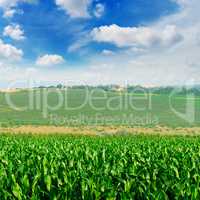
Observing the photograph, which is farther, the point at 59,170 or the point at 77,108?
the point at 77,108

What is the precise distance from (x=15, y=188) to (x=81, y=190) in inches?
49.9

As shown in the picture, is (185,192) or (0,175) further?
(0,175)

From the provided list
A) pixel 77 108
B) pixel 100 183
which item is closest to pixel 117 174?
pixel 100 183

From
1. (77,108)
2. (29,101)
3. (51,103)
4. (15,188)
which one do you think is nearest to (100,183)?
(15,188)

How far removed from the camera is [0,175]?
9.25 meters

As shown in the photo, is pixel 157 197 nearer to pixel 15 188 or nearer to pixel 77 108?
pixel 15 188

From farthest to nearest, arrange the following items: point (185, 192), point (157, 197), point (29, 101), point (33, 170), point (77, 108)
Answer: point (29, 101)
point (77, 108)
point (33, 170)
point (185, 192)
point (157, 197)

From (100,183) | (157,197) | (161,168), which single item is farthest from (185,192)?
(161,168)

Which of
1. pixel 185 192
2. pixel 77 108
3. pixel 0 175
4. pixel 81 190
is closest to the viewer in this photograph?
pixel 185 192

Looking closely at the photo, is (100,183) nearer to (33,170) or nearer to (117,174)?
(117,174)

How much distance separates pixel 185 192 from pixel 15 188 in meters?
3.20

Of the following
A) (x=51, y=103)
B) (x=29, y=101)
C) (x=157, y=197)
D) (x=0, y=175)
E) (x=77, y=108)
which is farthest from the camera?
(x=29, y=101)

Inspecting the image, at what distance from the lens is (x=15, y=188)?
7.53 m

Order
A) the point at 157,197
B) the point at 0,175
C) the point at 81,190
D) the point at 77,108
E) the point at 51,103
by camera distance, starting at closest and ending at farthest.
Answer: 1. the point at 157,197
2. the point at 81,190
3. the point at 0,175
4. the point at 77,108
5. the point at 51,103
